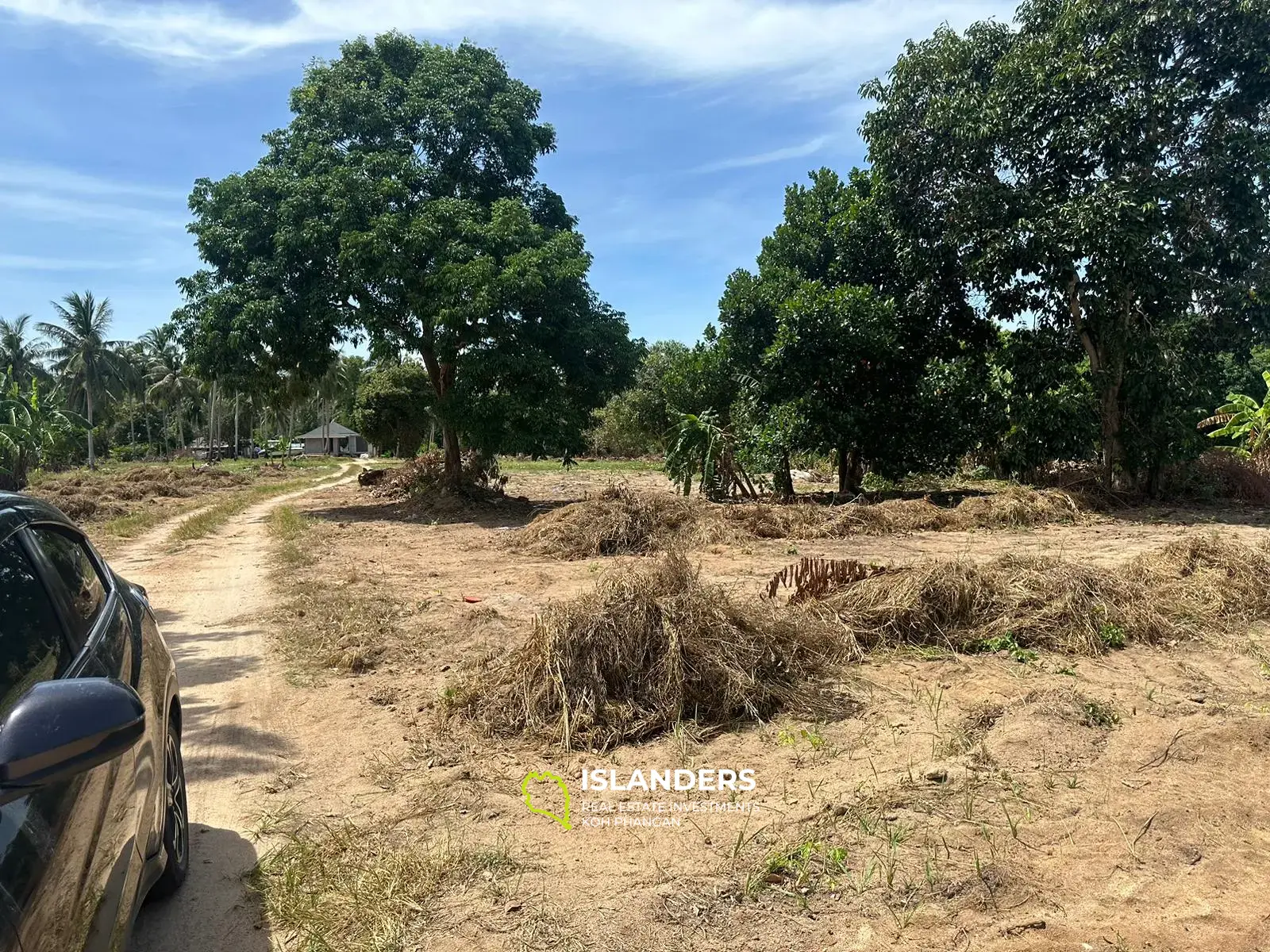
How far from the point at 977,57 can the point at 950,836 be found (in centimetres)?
Answer: 1780

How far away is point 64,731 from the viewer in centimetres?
177

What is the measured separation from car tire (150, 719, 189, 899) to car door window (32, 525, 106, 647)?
57 cm

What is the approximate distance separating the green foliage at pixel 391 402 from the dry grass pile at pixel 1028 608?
3782 centimetres

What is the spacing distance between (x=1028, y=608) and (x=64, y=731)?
6460mm

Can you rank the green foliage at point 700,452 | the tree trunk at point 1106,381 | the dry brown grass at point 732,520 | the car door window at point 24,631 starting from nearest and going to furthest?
the car door window at point 24,631
the dry brown grass at point 732,520
the tree trunk at point 1106,381
the green foliage at point 700,452

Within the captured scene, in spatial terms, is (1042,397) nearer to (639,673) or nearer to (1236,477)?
(1236,477)

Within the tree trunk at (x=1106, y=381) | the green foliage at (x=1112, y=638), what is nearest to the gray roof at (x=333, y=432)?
the tree trunk at (x=1106, y=381)

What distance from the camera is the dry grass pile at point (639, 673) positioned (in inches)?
193

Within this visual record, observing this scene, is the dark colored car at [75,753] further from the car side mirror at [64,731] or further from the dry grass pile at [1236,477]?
the dry grass pile at [1236,477]

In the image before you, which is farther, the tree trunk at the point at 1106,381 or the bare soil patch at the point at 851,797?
the tree trunk at the point at 1106,381

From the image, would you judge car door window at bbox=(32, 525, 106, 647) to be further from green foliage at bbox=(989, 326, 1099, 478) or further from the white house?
the white house

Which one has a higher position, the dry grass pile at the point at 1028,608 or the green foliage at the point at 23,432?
the green foliage at the point at 23,432

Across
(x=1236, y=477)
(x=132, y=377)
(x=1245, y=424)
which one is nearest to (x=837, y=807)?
(x=1236, y=477)

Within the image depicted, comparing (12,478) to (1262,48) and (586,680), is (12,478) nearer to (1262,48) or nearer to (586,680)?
(586,680)
